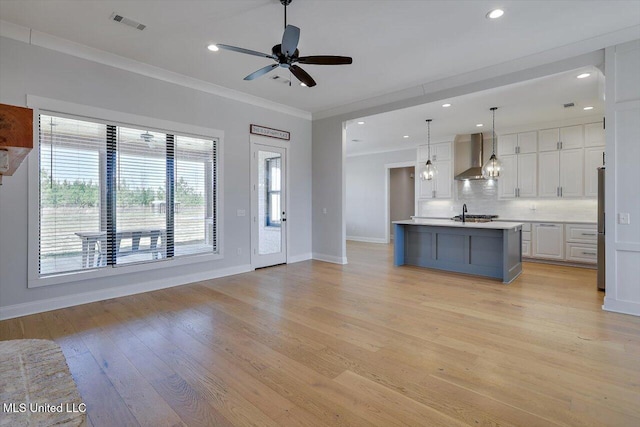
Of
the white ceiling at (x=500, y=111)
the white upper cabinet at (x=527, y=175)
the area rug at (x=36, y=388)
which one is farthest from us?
the white upper cabinet at (x=527, y=175)

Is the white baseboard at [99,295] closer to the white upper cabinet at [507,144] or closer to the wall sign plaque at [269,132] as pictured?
the wall sign plaque at [269,132]

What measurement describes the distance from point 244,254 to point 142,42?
3427mm

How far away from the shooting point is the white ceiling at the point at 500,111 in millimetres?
4500

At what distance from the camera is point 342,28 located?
11.1ft

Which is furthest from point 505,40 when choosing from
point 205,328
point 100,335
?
point 100,335

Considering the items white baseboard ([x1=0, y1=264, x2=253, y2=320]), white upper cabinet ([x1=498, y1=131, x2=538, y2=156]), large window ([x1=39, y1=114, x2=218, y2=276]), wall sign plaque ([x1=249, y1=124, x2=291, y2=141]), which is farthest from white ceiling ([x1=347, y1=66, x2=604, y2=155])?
white baseboard ([x1=0, y1=264, x2=253, y2=320])

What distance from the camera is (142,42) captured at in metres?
3.70

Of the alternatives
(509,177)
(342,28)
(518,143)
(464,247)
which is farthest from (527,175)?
(342,28)

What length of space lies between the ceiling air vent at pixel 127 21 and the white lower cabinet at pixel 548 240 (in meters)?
7.43

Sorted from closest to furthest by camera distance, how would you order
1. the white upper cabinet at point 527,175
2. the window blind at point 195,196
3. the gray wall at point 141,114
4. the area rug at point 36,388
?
the area rug at point 36,388, the gray wall at point 141,114, the window blind at point 195,196, the white upper cabinet at point 527,175

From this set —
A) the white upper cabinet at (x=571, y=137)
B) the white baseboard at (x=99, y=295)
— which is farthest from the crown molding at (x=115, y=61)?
the white upper cabinet at (x=571, y=137)

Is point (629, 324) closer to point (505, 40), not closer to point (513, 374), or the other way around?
point (513, 374)

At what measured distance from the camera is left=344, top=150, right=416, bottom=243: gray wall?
9.43m

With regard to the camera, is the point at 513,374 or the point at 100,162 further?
the point at 100,162
